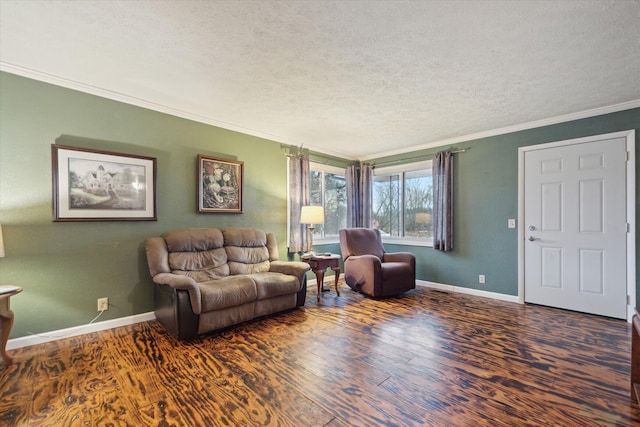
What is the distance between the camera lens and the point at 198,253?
3.22 m

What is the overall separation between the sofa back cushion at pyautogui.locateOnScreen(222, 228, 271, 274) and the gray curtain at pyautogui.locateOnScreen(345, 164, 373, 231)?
84.4 inches

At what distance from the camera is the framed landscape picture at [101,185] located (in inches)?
102

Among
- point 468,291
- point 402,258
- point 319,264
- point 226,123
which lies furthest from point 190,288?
point 468,291

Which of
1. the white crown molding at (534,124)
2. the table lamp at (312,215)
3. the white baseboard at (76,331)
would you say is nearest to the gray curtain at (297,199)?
the table lamp at (312,215)

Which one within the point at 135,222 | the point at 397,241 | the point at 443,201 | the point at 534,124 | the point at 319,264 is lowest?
the point at 319,264

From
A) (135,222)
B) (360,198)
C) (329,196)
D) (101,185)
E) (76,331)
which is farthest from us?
(360,198)

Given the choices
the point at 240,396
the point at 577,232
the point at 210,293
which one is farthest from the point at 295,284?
the point at 577,232

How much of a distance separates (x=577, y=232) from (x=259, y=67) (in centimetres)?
406

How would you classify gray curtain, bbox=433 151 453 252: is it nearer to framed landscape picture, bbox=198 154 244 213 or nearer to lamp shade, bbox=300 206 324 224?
lamp shade, bbox=300 206 324 224

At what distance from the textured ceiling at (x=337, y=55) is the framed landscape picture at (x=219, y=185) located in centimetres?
64

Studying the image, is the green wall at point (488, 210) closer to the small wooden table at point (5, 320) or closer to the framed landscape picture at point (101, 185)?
the framed landscape picture at point (101, 185)

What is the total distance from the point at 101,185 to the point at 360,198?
4.02m

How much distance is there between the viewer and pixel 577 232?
3391mm

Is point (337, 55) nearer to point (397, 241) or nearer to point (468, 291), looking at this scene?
point (397, 241)
